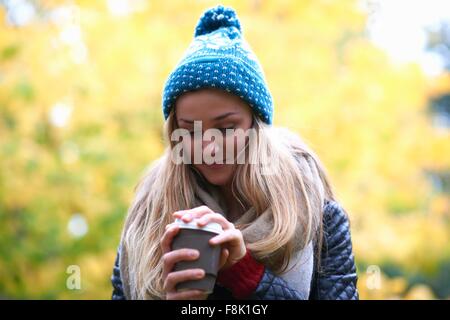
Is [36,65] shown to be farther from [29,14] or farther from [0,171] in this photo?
[0,171]

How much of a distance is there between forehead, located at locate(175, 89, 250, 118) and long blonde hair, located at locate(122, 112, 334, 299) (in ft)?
0.28

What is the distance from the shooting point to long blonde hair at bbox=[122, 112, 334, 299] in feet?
4.95

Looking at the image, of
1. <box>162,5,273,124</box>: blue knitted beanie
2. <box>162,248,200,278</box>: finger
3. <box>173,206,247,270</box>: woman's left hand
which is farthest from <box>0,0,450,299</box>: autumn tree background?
<box>162,248,200,278</box>: finger

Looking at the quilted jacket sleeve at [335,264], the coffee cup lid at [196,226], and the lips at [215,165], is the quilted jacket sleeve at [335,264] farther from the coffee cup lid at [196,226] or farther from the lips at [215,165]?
the coffee cup lid at [196,226]

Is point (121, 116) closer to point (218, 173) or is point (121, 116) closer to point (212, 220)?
point (218, 173)

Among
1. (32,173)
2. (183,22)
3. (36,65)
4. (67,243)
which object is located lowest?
(67,243)

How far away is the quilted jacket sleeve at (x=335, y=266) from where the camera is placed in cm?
158

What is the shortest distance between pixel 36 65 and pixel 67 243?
117 centimetres

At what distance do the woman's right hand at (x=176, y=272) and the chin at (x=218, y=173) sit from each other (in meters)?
0.34

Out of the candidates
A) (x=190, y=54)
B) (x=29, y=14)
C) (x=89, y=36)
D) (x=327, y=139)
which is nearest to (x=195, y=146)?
(x=190, y=54)

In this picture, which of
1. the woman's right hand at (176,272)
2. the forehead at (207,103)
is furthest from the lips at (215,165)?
the woman's right hand at (176,272)

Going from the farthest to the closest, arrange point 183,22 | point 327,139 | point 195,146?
1. point 183,22
2. point 327,139
3. point 195,146

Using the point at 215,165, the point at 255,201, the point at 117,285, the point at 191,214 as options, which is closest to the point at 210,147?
the point at 215,165

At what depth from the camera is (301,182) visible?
1610mm
